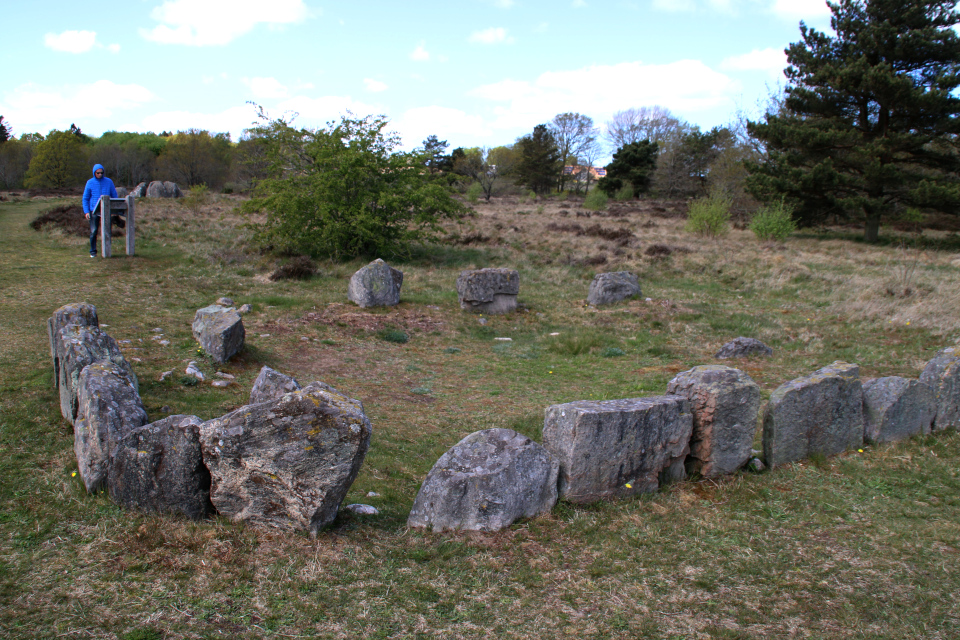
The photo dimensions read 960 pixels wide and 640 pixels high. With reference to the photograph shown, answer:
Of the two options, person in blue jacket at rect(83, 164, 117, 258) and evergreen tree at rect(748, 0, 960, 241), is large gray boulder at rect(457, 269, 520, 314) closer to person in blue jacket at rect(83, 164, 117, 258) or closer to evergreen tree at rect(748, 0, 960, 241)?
person in blue jacket at rect(83, 164, 117, 258)

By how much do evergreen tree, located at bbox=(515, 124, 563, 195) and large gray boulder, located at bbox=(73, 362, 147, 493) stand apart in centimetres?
6360

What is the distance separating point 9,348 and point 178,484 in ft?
16.6

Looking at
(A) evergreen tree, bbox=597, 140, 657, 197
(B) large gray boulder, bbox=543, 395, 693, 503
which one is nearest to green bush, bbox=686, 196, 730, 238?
(B) large gray boulder, bbox=543, 395, 693, 503

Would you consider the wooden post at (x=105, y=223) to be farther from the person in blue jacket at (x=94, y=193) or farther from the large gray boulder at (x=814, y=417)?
the large gray boulder at (x=814, y=417)

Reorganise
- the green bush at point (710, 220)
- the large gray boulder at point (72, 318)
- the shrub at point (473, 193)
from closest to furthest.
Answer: the large gray boulder at point (72, 318)
the green bush at point (710, 220)
the shrub at point (473, 193)

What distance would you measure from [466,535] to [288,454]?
128 cm

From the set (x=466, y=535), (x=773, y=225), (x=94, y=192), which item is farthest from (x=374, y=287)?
(x=773, y=225)

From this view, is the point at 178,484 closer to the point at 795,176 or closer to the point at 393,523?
the point at 393,523

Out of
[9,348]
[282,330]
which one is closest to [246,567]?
[9,348]

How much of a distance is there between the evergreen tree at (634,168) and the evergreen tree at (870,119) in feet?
86.5

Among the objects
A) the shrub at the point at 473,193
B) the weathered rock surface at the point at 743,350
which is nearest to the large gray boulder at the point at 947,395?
the weathered rock surface at the point at 743,350

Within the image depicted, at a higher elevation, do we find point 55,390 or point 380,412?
point 55,390

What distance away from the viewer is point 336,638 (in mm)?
3010

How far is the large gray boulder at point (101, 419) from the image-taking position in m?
4.17
